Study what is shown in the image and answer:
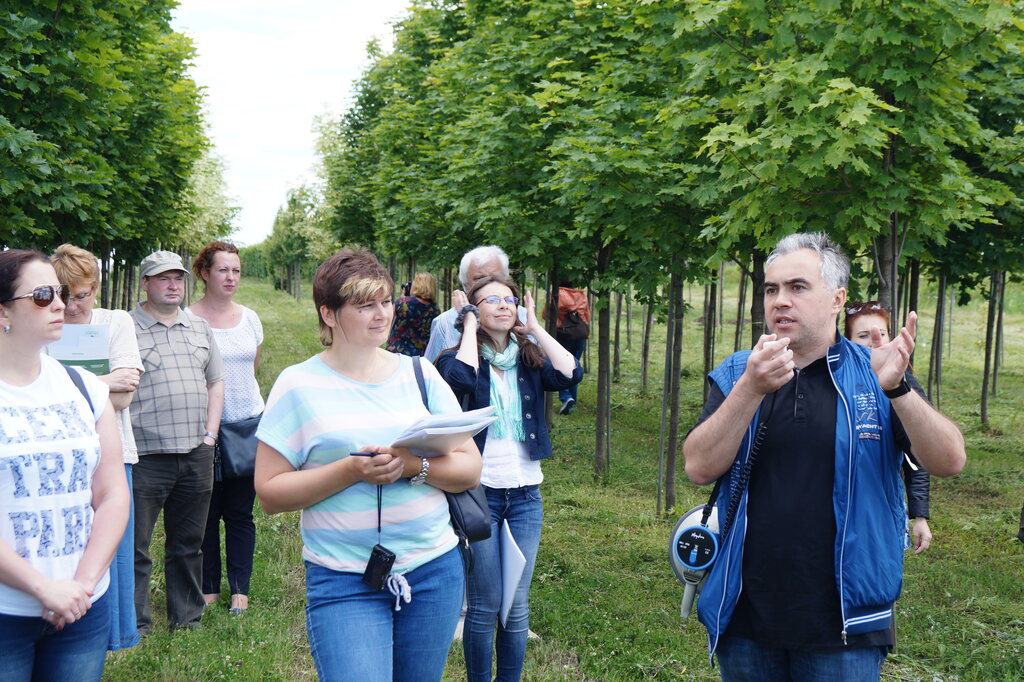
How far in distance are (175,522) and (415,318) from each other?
333 cm

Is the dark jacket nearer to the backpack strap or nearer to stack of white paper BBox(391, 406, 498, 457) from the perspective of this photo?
the backpack strap

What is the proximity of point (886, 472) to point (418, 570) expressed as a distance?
5.09 feet

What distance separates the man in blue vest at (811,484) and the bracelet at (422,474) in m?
0.86

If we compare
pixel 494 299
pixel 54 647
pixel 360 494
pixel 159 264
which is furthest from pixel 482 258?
pixel 54 647

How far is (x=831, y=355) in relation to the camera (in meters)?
2.80

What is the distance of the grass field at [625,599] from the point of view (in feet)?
17.1

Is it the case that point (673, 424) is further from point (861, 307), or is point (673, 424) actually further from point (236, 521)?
point (236, 521)

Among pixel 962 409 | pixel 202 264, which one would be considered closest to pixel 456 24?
pixel 962 409

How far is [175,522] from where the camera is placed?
5562 mm

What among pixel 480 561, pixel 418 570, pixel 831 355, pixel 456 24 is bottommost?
pixel 480 561

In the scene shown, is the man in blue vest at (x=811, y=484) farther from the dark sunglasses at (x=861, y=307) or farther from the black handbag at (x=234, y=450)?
the black handbag at (x=234, y=450)

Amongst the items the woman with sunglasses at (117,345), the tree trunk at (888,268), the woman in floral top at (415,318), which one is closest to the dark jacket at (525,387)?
the woman with sunglasses at (117,345)

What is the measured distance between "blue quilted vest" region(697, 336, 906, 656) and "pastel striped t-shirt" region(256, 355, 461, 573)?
3.22 ft

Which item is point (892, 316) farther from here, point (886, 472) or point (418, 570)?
point (418, 570)
